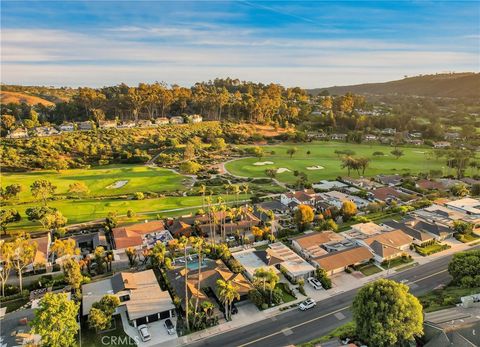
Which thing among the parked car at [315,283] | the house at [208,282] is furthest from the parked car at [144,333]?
the parked car at [315,283]

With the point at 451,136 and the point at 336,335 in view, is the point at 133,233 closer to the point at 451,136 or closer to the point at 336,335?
the point at 336,335

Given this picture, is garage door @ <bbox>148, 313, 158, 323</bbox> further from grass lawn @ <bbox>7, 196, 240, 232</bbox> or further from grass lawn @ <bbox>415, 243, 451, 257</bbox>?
grass lawn @ <bbox>415, 243, 451, 257</bbox>

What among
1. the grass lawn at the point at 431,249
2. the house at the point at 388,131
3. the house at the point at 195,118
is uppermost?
the house at the point at 195,118

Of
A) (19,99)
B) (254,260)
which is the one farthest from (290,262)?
(19,99)

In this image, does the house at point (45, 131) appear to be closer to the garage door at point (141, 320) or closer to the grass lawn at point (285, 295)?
the garage door at point (141, 320)

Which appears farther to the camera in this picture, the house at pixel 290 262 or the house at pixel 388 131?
the house at pixel 388 131

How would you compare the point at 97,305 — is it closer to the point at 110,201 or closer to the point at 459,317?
the point at 459,317
